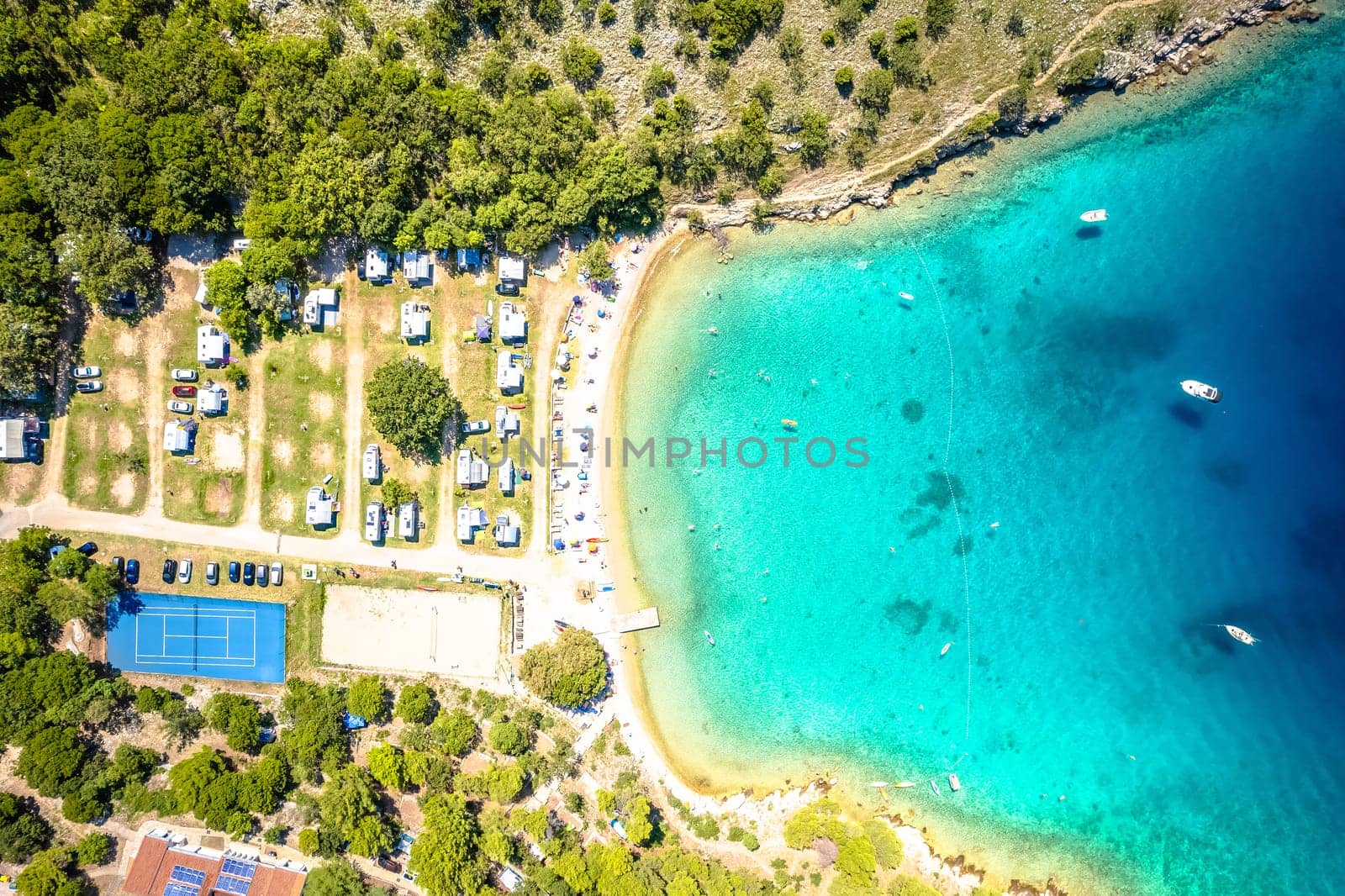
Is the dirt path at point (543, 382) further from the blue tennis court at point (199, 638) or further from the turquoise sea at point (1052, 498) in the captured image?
the blue tennis court at point (199, 638)

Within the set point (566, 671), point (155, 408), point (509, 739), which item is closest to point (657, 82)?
point (566, 671)

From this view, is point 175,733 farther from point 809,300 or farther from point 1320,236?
point 1320,236

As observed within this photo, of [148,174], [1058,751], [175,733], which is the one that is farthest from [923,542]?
[148,174]

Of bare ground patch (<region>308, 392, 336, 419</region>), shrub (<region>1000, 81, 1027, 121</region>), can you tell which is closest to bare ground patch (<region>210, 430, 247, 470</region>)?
bare ground patch (<region>308, 392, 336, 419</region>)

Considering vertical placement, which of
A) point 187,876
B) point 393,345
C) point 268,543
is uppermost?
point 393,345

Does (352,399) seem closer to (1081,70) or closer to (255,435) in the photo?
(255,435)

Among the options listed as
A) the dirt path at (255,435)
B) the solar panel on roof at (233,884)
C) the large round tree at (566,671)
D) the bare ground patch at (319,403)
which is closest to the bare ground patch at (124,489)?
the dirt path at (255,435)

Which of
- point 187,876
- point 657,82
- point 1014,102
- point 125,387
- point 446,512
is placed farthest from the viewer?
point 446,512
